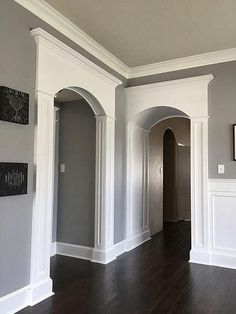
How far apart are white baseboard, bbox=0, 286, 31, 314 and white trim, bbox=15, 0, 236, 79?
2.60 m

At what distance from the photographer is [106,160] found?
12.3 feet

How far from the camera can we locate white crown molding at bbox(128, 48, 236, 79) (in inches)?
142

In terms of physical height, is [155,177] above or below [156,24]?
below

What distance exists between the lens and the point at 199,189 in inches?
145

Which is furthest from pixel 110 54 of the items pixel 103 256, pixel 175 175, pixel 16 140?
pixel 175 175

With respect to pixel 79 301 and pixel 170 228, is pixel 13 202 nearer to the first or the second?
pixel 79 301

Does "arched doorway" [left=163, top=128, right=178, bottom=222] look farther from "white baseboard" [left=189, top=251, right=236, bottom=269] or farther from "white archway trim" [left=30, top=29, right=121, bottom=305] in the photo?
"white archway trim" [left=30, top=29, right=121, bottom=305]

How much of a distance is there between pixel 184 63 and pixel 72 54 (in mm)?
1719

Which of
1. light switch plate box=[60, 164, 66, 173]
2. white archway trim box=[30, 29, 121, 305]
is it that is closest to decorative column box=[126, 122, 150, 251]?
white archway trim box=[30, 29, 121, 305]

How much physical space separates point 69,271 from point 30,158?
5.33 feet

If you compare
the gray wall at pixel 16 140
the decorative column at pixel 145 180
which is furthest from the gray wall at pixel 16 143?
the decorative column at pixel 145 180

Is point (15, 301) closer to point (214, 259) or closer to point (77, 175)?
point (77, 175)

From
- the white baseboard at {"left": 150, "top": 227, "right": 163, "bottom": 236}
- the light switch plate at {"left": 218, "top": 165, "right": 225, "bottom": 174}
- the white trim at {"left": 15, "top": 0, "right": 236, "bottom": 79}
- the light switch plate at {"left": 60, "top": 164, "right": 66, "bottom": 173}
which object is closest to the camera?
the white trim at {"left": 15, "top": 0, "right": 236, "bottom": 79}

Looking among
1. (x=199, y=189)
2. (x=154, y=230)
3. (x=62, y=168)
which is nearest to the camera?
(x=199, y=189)
